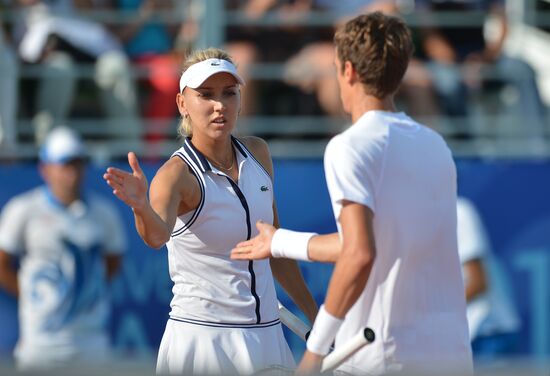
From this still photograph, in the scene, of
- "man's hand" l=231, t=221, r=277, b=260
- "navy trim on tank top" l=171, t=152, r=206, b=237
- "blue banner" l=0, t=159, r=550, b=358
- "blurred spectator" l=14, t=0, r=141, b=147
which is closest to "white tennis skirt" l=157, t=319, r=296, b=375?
"navy trim on tank top" l=171, t=152, r=206, b=237

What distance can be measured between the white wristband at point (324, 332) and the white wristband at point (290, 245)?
0.26m

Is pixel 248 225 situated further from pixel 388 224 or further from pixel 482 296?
pixel 482 296

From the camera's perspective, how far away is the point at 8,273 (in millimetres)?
7945

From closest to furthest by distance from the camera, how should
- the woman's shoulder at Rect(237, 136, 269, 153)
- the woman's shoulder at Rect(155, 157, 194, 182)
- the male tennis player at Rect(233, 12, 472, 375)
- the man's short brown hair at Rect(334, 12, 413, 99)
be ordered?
the male tennis player at Rect(233, 12, 472, 375), the man's short brown hair at Rect(334, 12, 413, 99), the woman's shoulder at Rect(155, 157, 194, 182), the woman's shoulder at Rect(237, 136, 269, 153)

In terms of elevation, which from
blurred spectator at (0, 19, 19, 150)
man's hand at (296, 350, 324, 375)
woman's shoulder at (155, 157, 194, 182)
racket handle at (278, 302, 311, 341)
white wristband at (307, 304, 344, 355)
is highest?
blurred spectator at (0, 19, 19, 150)

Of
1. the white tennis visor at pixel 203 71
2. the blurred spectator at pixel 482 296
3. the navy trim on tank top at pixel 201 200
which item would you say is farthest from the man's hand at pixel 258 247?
the blurred spectator at pixel 482 296

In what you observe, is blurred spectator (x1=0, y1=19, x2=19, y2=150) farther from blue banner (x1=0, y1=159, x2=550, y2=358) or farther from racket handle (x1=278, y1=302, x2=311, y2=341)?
racket handle (x1=278, y1=302, x2=311, y2=341)

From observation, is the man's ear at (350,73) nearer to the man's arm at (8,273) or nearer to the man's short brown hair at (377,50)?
the man's short brown hair at (377,50)

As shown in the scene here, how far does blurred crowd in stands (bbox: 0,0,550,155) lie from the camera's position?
8.44 metres

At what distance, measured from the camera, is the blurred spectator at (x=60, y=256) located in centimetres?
781

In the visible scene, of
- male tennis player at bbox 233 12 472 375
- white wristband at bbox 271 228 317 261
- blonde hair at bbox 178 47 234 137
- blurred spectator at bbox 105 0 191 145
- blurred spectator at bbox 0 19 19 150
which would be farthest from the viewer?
blurred spectator at bbox 105 0 191 145

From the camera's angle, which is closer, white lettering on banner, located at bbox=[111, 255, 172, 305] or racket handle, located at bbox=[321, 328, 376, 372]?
racket handle, located at bbox=[321, 328, 376, 372]

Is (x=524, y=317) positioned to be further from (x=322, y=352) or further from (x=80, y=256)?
(x=322, y=352)

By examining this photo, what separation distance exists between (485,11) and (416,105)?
3.26ft
